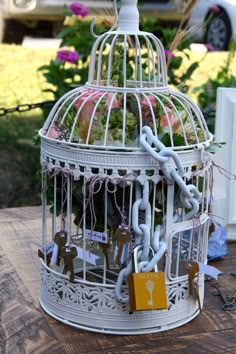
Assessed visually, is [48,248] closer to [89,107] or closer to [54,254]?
[54,254]

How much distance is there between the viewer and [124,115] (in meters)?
0.95

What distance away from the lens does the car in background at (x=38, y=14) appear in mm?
4125

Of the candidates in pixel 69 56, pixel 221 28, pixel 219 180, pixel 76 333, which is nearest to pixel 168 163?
pixel 76 333

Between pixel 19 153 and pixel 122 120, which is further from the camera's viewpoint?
pixel 19 153

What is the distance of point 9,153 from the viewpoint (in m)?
2.67

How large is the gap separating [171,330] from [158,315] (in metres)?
0.04

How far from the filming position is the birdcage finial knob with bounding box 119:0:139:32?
992 millimetres

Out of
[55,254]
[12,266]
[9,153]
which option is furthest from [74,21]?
[55,254]

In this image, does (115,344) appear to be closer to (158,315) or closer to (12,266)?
(158,315)

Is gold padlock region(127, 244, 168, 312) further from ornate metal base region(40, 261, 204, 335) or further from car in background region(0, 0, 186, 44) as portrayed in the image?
car in background region(0, 0, 186, 44)

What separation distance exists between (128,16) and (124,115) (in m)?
0.18

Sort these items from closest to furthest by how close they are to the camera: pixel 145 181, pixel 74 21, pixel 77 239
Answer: pixel 145 181 → pixel 77 239 → pixel 74 21

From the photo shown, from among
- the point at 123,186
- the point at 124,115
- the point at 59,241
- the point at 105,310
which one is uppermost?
the point at 124,115

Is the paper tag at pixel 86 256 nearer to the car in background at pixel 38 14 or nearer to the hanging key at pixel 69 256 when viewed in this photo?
the hanging key at pixel 69 256
